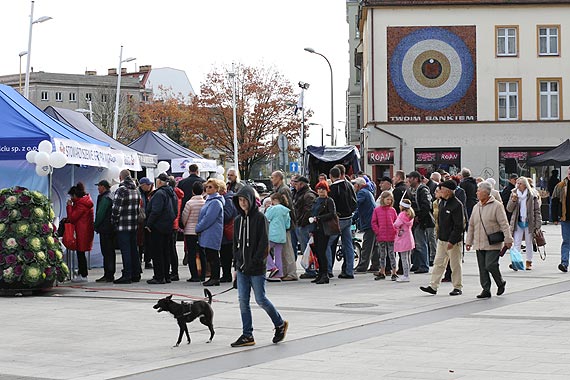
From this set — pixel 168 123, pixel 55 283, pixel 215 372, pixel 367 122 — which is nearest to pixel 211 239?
pixel 55 283

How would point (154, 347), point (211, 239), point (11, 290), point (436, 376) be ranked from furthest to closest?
point (211, 239)
point (11, 290)
point (154, 347)
point (436, 376)

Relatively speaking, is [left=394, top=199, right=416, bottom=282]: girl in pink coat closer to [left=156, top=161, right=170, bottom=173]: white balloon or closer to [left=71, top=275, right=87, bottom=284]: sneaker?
[left=71, top=275, right=87, bottom=284]: sneaker

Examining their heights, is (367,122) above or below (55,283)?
above

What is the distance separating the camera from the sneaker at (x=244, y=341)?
10.9m

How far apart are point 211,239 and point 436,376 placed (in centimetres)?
906

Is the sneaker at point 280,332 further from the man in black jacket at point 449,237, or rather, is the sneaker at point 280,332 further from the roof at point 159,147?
the roof at point 159,147

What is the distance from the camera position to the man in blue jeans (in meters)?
18.1

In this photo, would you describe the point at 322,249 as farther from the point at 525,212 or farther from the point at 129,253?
the point at 525,212

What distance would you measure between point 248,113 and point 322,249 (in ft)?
166

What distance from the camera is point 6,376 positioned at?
9.25 m

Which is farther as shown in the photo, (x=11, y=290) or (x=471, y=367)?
(x=11, y=290)

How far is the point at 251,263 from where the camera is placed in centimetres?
1106

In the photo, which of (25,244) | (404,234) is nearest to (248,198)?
(25,244)

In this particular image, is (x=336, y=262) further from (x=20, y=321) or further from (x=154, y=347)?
(x=154, y=347)
